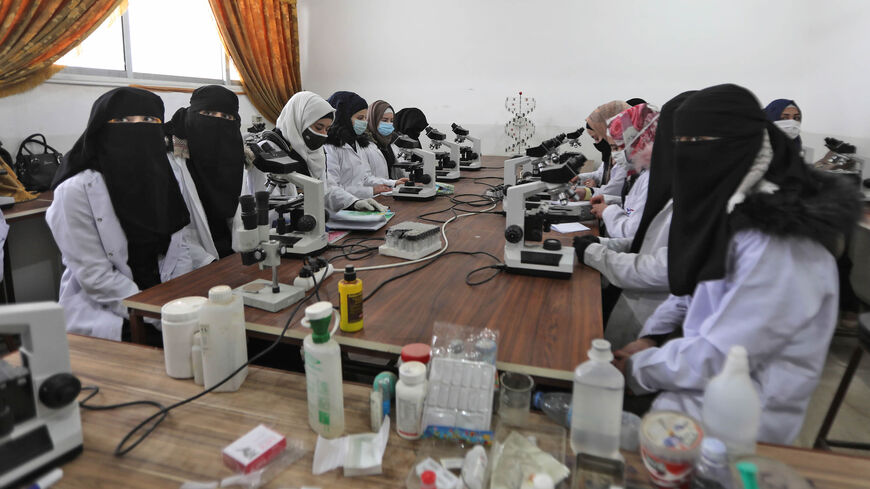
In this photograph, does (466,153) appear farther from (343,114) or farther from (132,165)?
(132,165)

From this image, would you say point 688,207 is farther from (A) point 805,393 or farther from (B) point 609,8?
(B) point 609,8

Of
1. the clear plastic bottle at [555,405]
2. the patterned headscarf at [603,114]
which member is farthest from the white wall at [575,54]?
the clear plastic bottle at [555,405]

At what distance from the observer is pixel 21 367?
838 mm

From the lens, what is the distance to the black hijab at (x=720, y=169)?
118cm

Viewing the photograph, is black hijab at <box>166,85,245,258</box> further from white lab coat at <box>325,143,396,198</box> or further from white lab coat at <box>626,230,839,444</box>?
white lab coat at <box>626,230,839,444</box>

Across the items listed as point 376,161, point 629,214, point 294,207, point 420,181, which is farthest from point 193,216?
point 376,161

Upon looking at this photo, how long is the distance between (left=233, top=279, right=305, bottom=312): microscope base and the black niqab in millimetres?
1094

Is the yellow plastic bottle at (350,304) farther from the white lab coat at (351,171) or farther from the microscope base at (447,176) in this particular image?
the microscope base at (447,176)

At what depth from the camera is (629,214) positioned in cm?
258

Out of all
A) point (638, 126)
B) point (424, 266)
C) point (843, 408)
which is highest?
point (638, 126)

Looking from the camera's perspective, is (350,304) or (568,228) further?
(568,228)

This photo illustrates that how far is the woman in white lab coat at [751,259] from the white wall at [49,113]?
13.3ft

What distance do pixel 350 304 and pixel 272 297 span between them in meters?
0.31

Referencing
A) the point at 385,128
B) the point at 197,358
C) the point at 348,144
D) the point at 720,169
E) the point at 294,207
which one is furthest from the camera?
the point at 385,128
